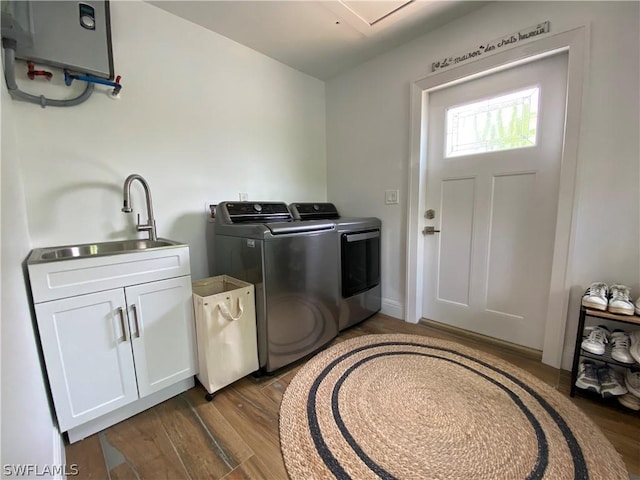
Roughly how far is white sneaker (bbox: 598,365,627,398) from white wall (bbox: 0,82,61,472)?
2311mm

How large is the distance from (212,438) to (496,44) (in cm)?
283

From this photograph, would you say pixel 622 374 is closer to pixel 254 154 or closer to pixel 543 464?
pixel 543 464

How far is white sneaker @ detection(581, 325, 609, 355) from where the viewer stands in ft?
4.49

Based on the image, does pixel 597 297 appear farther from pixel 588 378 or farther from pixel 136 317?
pixel 136 317

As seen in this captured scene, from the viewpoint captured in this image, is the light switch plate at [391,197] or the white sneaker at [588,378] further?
the light switch plate at [391,197]

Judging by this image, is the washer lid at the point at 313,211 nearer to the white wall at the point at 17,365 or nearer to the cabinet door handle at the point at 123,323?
the cabinet door handle at the point at 123,323

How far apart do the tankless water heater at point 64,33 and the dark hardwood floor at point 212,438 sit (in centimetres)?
187

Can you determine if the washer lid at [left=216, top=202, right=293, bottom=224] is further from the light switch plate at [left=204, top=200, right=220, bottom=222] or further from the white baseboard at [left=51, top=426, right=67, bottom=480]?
the white baseboard at [left=51, top=426, right=67, bottom=480]

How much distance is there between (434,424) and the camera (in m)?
1.26

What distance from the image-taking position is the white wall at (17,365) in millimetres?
668

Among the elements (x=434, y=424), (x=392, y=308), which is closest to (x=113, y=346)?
(x=434, y=424)

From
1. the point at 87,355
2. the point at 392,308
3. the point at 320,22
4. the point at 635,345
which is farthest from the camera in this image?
the point at 392,308

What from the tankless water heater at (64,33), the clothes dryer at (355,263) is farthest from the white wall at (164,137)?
the clothes dryer at (355,263)

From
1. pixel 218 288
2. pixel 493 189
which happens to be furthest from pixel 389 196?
pixel 218 288
